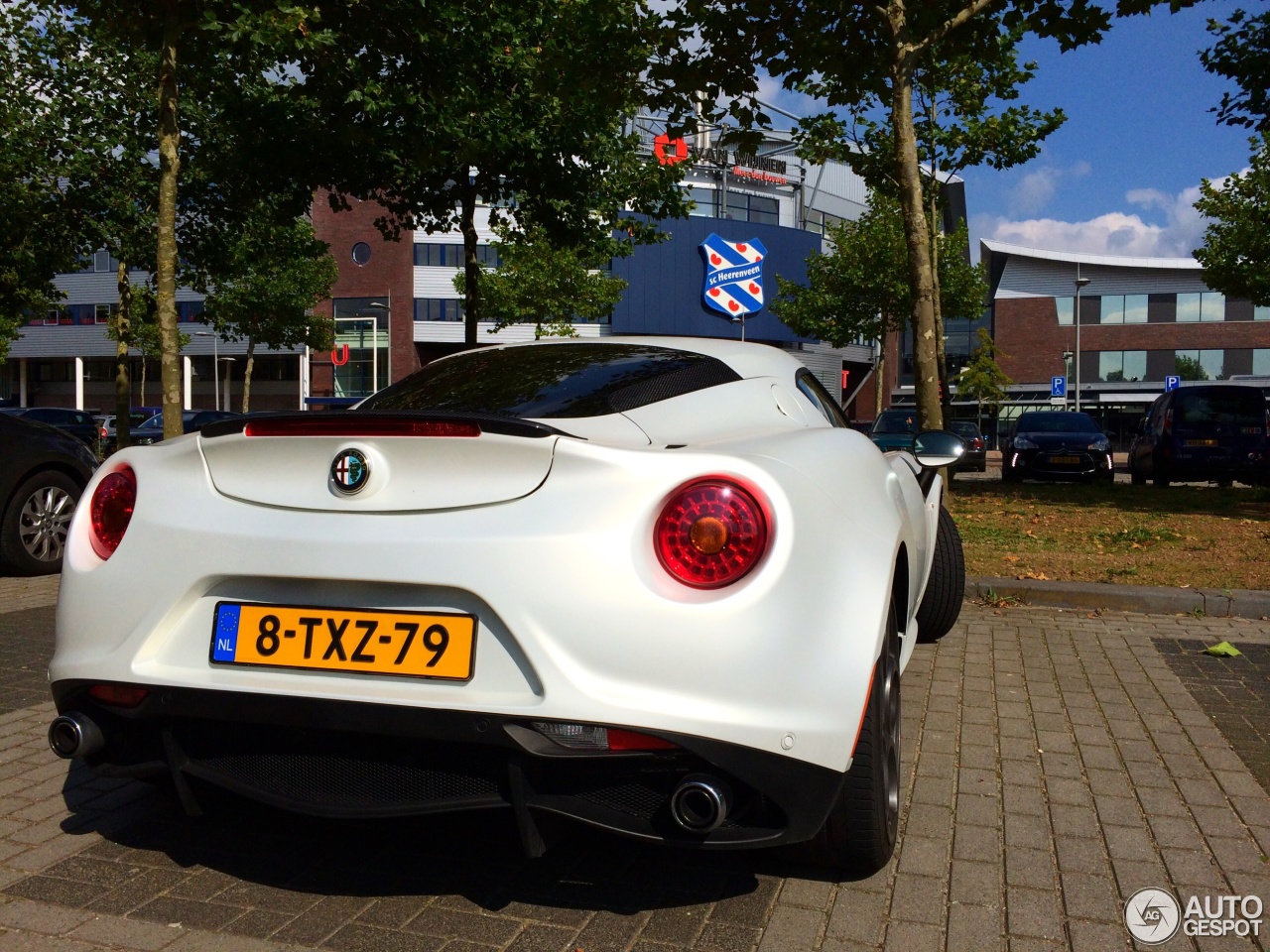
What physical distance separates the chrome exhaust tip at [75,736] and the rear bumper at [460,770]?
17cm

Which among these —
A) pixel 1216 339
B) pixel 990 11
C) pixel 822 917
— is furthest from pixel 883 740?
pixel 1216 339

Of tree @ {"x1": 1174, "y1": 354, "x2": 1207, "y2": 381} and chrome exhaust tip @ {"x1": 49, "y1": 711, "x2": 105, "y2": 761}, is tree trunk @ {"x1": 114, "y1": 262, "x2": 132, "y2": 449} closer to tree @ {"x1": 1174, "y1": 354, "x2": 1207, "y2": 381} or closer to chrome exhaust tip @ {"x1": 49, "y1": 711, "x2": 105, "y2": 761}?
chrome exhaust tip @ {"x1": 49, "y1": 711, "x2": 105, "y2": 761}

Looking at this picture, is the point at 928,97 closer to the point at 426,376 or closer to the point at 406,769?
the point at 426,376

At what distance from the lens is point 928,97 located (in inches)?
768

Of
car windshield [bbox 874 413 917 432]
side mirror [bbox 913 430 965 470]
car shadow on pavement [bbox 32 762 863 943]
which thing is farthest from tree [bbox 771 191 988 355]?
car shadow on pavement [bbox 32 762 863 943]

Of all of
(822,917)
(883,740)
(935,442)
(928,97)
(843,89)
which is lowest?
(822,917)

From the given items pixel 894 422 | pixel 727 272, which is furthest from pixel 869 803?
pixel 727 272

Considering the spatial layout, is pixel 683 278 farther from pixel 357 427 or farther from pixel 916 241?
pixel 357 427

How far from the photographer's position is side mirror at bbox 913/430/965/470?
4.65 meters

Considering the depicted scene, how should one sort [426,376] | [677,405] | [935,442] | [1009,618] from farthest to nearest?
[1009,618] → [935,442] → [426,376] → [677,405]

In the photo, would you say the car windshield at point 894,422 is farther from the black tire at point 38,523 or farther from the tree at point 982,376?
the tree at point 982,376

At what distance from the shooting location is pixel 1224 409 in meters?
17.4

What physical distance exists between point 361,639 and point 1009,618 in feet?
16.4

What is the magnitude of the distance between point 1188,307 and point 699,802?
70.0m
